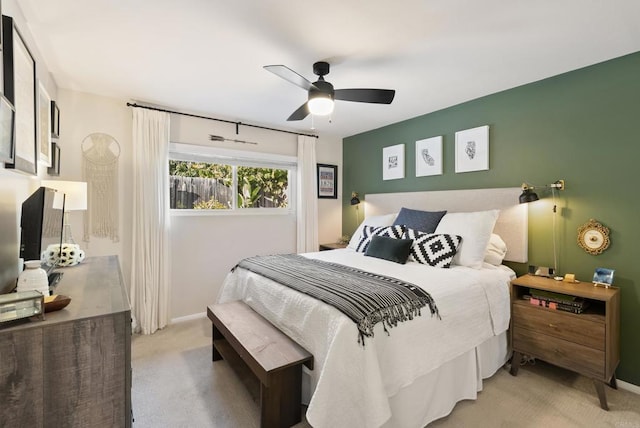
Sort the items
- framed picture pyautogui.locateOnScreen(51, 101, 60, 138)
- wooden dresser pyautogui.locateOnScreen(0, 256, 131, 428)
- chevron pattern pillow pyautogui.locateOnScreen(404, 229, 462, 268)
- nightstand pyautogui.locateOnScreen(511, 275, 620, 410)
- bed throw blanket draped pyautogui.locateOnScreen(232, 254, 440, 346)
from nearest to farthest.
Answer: wooden dresser pyautogui.locateOnScreen(0, 256, 131, 428), bed throw blanket draped pyautogui.locateOnScreen(232, 254, 440, 346), nightstand pyautogui.locateOnScreen(511, 275, 620, 410), framed picture pyautogui.locateOnScreen(51, 101, 60, 138), chevron pattern pillow pyautogui.locateOnScreen(404, 229, 462, 268)

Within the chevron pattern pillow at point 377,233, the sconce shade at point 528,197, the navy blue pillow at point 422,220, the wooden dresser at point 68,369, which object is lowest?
the wooden dresser at point 68,369

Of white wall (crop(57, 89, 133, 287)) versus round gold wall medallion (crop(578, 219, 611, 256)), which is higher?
white wall (crop(57, 89, 133, 287))

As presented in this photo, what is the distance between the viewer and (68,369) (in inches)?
38.3

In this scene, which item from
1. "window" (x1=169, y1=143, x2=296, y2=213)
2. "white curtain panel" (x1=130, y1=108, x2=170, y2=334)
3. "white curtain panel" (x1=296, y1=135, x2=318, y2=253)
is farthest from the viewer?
"white curtain panel" (x1=296, y1=135, x2=318, y2=253)

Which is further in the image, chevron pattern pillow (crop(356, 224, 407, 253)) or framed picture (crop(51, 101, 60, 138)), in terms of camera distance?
chevron pattern pillow (crop(356, 224, 407, 253))

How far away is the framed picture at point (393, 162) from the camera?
389cm

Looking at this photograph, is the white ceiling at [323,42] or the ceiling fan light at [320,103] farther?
the ceiling fan light at [320,103]

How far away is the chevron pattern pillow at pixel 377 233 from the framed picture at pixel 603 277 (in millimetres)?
1456

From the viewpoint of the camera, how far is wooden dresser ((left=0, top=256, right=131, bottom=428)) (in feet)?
2.97

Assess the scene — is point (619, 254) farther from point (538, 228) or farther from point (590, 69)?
point (590, 69)

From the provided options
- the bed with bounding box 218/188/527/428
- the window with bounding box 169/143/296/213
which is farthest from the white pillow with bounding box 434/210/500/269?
the window with bounding box 169/143/296/213

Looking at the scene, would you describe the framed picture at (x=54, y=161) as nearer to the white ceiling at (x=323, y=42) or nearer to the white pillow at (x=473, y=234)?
the white ceiling at (x=323, y=42)

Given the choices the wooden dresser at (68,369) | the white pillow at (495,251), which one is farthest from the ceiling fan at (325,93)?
the wooden dresser at (68,369)

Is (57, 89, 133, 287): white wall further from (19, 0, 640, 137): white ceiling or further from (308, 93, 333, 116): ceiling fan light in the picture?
(308, 93, 333, 116): ceiling fan light
